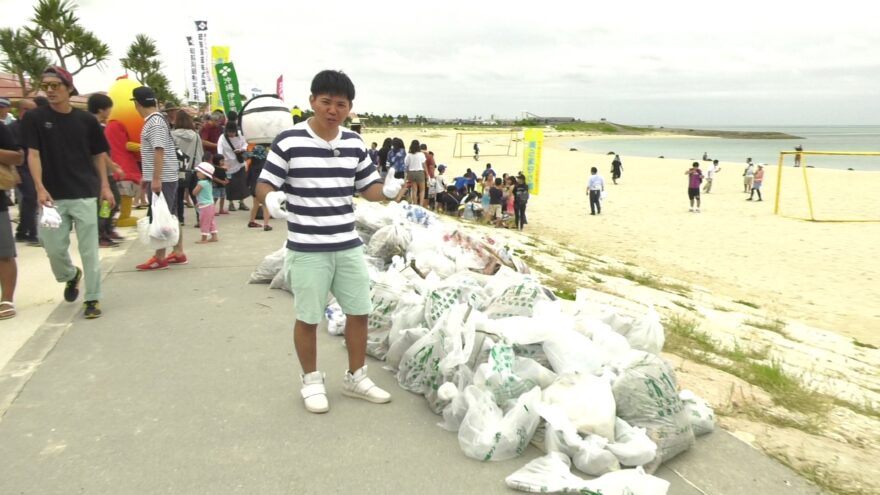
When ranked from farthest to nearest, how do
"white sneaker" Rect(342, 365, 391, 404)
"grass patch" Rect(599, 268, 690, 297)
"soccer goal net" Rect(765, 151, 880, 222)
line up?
"soccer goal net" Rect(765, 151, 880, 222)
"grass patch" Rect(599, 268, 690, 297)
"white sneaker" Rect(342, 365, 391, 404)

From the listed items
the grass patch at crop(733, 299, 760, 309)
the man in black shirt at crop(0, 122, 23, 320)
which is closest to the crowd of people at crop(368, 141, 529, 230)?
the grass patch at crop(733, 299, 760, 309)

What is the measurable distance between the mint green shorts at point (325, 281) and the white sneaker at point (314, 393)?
1.12ft

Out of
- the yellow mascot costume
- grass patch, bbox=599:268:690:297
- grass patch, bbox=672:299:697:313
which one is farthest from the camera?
grass patch, bbox=599:268:690:297

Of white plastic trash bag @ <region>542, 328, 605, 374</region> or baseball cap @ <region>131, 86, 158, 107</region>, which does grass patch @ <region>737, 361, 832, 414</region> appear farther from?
baseball cap @ <region>131, 86, 158, 107</region>

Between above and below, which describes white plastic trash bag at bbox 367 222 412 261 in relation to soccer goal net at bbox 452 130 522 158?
below

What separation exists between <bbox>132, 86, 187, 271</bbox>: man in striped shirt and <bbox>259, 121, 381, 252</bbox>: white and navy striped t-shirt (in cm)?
305

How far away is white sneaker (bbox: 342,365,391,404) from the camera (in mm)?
3117

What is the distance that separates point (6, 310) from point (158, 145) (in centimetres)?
192

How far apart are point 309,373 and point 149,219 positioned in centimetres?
350

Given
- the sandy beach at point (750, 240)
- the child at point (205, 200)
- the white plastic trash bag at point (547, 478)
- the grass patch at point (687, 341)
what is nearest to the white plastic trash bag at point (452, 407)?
the white plastic trash bag at point (547, 478)

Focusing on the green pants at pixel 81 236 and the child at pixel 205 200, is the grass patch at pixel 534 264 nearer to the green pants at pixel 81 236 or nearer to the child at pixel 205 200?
the child at pixel 205 200

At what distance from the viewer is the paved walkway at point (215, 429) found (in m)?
2.41

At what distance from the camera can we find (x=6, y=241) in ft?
13.9

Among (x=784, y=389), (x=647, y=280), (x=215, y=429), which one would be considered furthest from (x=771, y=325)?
(x=215, y=429)
